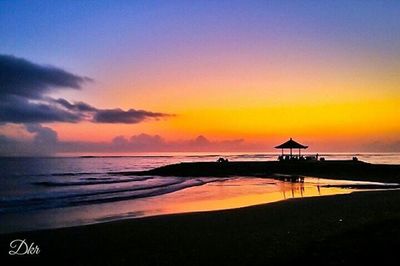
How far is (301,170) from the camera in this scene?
5166 cm

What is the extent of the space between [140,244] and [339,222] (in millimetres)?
7007

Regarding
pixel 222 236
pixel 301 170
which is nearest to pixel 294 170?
pixel 301 170

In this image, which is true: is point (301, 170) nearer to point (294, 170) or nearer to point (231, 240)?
point (294, 170)

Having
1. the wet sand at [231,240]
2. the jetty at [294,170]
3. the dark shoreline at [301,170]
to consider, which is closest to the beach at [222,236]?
the wet sand at [231,240]

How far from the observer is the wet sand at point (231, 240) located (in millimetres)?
8727

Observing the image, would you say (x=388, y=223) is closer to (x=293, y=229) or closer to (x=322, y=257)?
(x=293, y=229)

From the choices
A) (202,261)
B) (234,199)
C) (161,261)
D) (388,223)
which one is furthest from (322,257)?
(234,199)

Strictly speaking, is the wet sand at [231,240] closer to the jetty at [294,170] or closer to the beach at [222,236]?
the beach at [222,236]

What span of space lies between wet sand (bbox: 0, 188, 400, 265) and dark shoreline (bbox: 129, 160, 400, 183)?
2937 cm

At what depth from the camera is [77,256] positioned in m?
9.73

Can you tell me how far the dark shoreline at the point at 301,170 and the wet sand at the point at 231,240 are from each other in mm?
29368

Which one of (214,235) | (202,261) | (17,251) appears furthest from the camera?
(214,235)

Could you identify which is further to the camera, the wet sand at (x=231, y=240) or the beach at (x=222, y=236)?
the beach at (x=222, y=236)

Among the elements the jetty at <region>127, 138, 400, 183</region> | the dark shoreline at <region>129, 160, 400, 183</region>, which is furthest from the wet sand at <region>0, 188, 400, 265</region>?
the dark shoreline at <region>129, 160, 400, 183</region>
